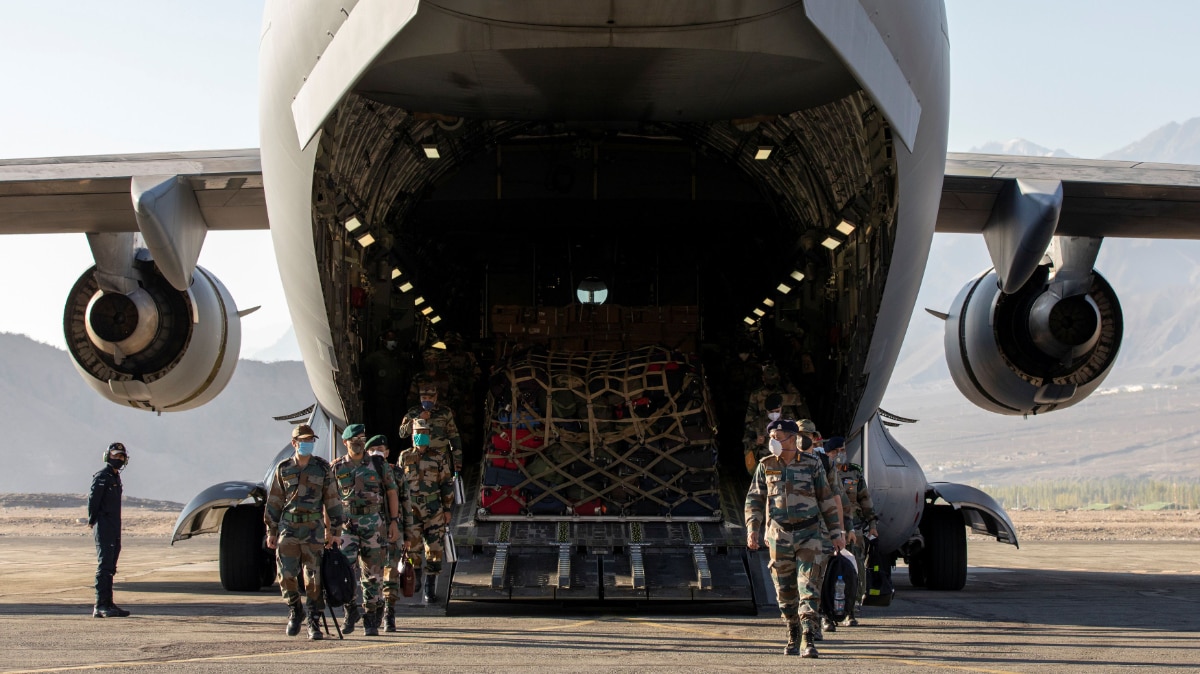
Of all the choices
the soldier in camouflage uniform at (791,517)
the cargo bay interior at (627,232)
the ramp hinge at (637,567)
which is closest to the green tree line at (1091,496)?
the cargo bay interior at (627,232)

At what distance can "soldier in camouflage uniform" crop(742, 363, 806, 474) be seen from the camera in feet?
40.9

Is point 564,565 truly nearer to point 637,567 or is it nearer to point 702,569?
point 637,567

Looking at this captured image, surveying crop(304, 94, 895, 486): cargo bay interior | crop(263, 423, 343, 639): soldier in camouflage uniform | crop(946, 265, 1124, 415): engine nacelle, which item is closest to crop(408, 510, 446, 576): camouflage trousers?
crop(304, 94, 895, 486): cargo bay interior

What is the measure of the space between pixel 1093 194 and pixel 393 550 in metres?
6.59

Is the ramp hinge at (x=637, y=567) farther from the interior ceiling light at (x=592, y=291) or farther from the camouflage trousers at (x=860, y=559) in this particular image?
the interior ceiling light at (x=592, y=291)

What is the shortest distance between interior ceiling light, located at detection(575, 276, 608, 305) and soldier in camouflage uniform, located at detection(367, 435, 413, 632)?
6.92m

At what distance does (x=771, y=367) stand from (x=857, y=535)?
2706mm

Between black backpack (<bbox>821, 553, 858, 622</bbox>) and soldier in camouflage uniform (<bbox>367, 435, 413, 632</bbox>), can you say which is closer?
black backpack (<bbox>821, 553, 858, 622</bbox>)

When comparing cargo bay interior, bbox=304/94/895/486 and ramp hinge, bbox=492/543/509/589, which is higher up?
cargo bay interior, bbox=304/94/895/486

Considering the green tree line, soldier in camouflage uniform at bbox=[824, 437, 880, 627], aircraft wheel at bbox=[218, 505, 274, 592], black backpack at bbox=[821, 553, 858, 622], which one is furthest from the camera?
the green tree line

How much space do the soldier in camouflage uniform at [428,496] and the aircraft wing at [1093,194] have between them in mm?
4650

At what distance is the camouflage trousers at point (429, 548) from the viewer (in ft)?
34.9

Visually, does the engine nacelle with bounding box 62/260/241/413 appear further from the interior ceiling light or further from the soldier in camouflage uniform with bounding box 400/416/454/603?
the interior ceiling light

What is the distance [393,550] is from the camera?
31.6ft
